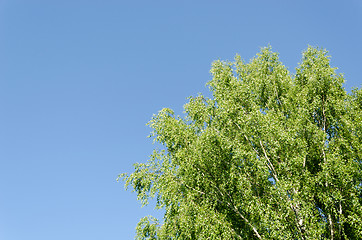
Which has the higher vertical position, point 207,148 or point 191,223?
point 207,148

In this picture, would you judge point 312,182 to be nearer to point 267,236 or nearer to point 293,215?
point 293,215

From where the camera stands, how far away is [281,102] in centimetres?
1911

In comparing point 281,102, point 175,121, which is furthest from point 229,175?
point 281,102

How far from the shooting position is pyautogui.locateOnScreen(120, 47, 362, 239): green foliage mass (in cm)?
1255

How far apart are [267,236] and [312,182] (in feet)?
10.8

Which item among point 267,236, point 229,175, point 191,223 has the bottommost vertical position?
point 267,236

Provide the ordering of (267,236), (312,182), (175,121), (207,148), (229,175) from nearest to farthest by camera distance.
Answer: (267,236) < (312,182) < (229,175) < (207,148) < (175,121)

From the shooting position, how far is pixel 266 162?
1438cm

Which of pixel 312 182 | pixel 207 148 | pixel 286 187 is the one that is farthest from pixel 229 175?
pixel 312 182

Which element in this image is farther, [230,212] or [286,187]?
[230,212]

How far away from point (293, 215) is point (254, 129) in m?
4.46

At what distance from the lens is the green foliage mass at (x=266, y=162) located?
494 inches

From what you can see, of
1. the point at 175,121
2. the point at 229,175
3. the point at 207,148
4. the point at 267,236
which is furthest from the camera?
the point at 175,121

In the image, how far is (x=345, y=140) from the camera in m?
14.3
